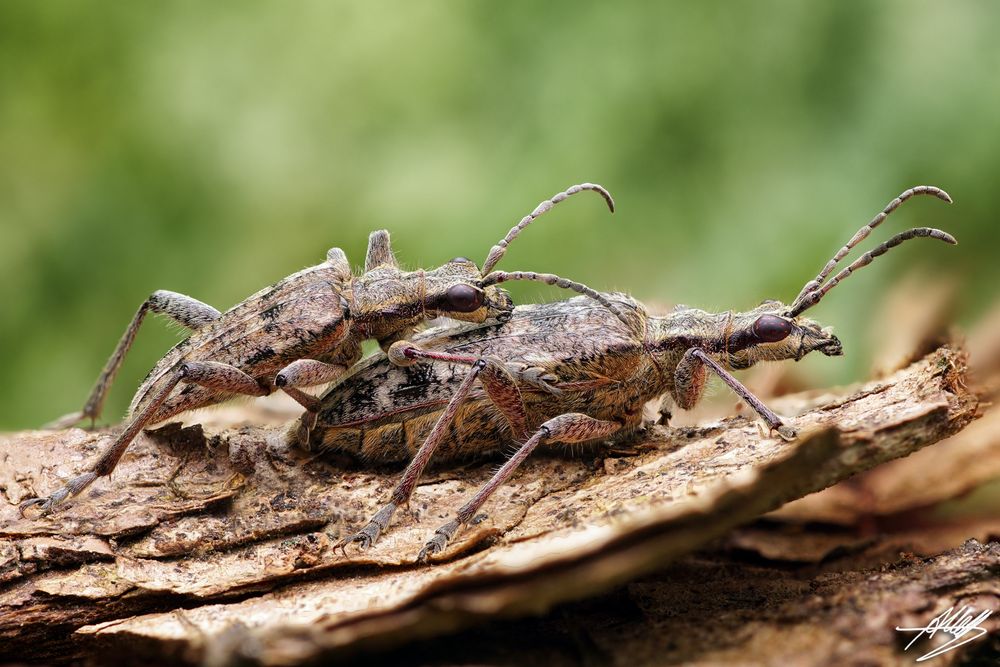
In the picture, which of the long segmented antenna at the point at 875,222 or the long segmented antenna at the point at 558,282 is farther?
the long segmented antenna at the point at 558,282

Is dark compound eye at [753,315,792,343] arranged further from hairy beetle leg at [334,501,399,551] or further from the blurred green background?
hairy beetle leg at [334,501,399,551]

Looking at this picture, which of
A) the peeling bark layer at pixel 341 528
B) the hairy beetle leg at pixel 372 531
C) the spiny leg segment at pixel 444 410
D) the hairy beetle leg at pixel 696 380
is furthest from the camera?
the hairy beetle leg at pixel 696 380

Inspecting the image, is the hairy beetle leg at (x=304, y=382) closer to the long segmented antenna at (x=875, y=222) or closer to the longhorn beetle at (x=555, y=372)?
the longhorn beetle at (x=555, y=372)

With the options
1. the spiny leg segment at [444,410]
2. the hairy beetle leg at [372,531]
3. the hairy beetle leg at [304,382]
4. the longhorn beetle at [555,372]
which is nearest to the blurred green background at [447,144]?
the longhorn beetle at [555,372]

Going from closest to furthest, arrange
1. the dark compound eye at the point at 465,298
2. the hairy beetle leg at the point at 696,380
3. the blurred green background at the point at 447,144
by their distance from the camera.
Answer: the hairy beetle leg at the point at 696,380 < the dark compound eye at the point at 465,298 < the blurred green background at the point at 447,144
